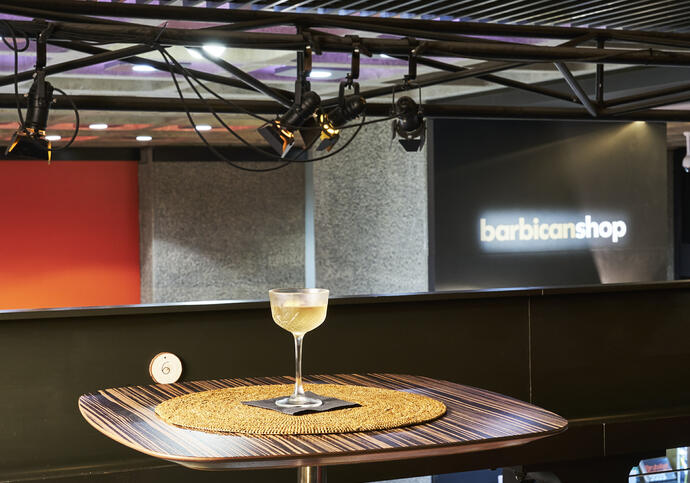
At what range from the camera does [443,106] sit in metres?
4.09

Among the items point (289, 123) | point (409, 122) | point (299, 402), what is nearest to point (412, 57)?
point (289, 123)

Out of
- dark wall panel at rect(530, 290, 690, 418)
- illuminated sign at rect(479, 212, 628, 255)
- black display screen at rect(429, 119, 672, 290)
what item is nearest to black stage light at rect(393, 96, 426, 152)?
dark wall panel at rect(530, 290, 690, 418)

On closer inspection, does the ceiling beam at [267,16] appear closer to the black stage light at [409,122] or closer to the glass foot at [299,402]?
the black stage light at [409,122]

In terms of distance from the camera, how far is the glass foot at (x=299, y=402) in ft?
5.52

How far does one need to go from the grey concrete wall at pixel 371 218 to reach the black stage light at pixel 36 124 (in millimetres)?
4749

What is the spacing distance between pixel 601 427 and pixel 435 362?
2.37 ft

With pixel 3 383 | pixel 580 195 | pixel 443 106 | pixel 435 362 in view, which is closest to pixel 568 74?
pixel 443 106

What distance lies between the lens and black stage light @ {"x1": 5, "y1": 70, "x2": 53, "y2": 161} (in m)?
2.55

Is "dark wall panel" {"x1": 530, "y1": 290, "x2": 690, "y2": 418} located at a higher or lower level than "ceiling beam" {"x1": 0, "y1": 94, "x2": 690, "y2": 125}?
lower

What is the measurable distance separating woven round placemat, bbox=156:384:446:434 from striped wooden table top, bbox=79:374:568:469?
0.07 ft

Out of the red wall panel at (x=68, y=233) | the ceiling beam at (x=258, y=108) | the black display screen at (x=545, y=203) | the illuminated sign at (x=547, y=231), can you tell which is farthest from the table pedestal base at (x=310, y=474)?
the red wall panel at (x=68, y=233)

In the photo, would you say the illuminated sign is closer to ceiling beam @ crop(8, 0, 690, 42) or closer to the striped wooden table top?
ceiling beam @ crop(8, 0, 690, 42)

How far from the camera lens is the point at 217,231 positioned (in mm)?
11648

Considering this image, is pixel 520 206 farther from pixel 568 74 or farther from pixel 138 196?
pixel 138 196
